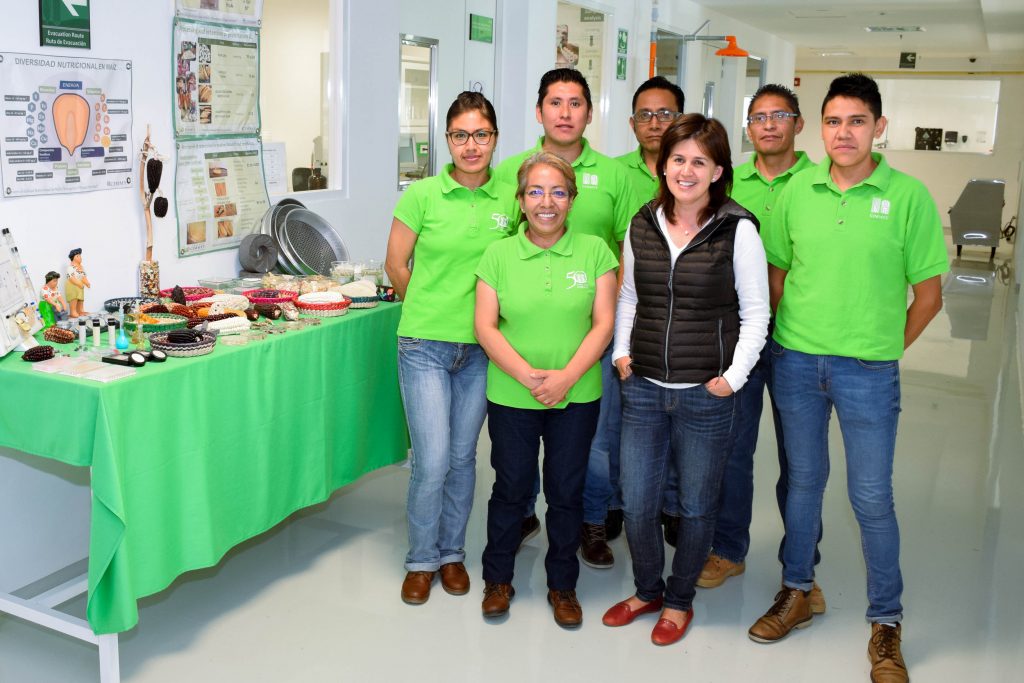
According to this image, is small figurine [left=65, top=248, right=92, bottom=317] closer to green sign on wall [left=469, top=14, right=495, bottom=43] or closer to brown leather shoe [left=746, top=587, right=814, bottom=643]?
brown leather shoe [left=746, top=587, right=814, bottom=643]

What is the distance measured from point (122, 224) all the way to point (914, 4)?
8.83 m

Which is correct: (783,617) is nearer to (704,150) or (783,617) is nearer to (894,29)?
(704,150)

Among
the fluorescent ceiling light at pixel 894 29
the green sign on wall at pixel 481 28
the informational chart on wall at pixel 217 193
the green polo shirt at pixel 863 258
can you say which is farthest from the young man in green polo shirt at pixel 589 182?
the fluorescent ceiling light at pixel 894 29

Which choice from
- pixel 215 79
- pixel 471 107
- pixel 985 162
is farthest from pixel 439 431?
pixel 985 162

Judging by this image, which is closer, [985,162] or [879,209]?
[879,209]

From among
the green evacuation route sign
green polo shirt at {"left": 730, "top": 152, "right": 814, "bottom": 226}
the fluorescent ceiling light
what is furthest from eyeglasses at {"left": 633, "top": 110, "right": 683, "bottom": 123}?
the fluorescent ceiling light

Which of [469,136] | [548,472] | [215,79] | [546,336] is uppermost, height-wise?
[215,79]

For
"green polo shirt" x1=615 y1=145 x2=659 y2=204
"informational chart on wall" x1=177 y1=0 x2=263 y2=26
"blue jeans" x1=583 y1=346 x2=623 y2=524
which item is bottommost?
"blue jeans" x1=583 y1=346 x2=623 y2=524

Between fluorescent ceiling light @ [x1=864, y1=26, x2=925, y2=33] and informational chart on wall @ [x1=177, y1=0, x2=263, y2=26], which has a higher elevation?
fluorescent ceiling light @ [x1=864, y1=26, x2=925, y2=33]

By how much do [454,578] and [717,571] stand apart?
934 millimetres

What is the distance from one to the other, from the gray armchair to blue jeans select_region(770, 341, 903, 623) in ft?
34.6

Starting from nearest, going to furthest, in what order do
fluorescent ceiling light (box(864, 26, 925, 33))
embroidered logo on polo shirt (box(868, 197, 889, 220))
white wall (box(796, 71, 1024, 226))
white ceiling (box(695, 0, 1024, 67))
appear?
1. embroidered logo on polo shirt (box(868, 197, 889, 220))
2. white ceiling (box(695, 0, 1024, 67))
3. fluorescent ceiling light (box(864, 26, 925, 33))
4. white wall (box(796, 71, 1024, 226))

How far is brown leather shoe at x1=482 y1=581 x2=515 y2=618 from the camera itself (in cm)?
313

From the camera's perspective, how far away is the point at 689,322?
274 centimetres
